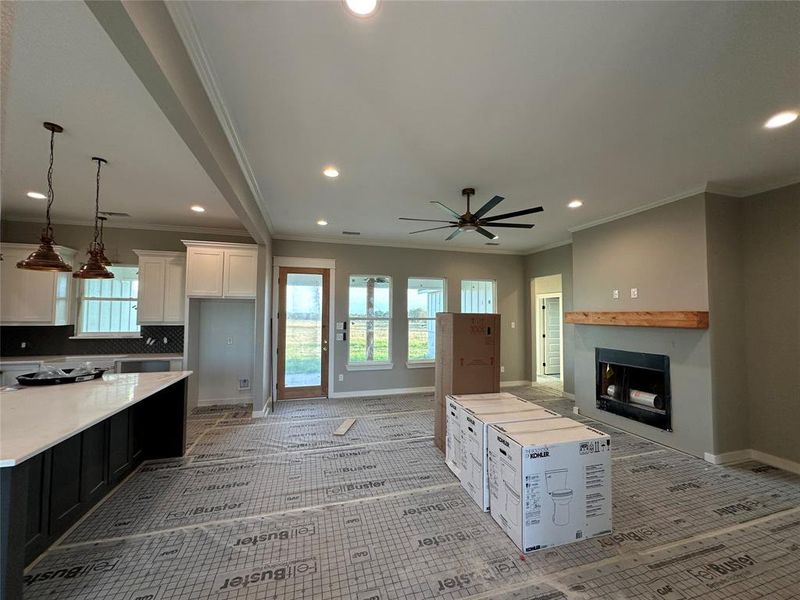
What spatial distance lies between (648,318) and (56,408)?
5111 millimetres

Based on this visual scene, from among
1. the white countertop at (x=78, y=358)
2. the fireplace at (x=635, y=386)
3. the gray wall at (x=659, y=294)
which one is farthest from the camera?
the white countertop at (x=78, y=358)

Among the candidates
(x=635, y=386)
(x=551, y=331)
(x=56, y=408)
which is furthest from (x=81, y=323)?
(x=551, y=331)

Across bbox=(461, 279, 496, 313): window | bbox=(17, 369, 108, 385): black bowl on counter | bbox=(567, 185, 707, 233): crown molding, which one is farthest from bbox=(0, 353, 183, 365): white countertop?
bbox=(567, 185, 707, 233): crown molding

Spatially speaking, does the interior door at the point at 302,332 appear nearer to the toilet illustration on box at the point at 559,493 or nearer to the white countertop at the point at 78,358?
the white countertop at the point at 78,358

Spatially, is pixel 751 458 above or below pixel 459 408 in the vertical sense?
below

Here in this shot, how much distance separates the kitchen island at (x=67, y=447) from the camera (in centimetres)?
145

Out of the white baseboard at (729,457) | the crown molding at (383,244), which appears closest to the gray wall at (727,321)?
the white baseboard at (729,457)

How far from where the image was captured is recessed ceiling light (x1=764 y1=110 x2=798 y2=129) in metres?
2.23

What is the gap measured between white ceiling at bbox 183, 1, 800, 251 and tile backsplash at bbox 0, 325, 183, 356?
3064 millimetres

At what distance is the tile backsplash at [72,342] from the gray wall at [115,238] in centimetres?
105

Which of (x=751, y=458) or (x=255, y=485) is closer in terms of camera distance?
(x=255, y=485)

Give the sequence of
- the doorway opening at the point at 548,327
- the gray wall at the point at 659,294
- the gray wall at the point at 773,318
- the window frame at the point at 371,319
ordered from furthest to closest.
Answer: the doorway opening at the point at 548,327 → the window frame at the point at 371,319 → the gray wall at the point at 659,294 → the gray wall at the point at 773,318

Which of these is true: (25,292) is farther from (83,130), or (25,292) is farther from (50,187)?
(83,130)

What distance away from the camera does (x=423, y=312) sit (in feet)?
20.4
